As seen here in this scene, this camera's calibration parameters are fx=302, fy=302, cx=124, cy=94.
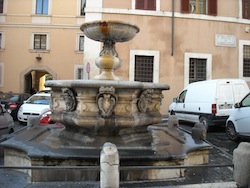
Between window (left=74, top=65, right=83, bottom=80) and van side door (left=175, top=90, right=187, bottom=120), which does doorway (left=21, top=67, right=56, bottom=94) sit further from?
van side door (left=175, top=90, right=187, bottom=120)

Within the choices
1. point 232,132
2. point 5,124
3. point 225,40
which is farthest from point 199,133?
point 225,40

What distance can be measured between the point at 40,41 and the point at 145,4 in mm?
12102

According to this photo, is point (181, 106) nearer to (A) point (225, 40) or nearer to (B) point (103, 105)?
(A) point (225, 40)

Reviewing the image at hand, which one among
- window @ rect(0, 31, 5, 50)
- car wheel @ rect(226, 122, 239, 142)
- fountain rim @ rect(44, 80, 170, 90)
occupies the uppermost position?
window @ rect(0, 31, 5, 50)

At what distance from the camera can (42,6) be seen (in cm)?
2630

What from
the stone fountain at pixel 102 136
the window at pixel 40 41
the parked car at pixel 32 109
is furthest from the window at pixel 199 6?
the window at pixel 40 41

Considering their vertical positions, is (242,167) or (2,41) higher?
(2,41)

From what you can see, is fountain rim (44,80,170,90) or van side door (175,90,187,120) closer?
fountain rim (44,80,170,90)

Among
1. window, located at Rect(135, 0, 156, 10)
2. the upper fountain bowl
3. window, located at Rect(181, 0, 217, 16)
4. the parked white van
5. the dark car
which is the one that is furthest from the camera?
window, located at Rect(181, 0, 217, 16)

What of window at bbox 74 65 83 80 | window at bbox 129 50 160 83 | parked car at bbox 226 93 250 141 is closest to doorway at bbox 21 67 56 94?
window at bbox 74 65 83 80

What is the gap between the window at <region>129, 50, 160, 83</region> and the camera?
1744 centimetres

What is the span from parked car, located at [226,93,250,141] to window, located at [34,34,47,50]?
20.2m

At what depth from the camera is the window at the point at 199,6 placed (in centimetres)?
1795

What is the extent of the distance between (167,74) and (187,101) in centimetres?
465
